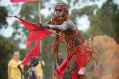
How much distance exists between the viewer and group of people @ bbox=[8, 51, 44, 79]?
11.7 ft

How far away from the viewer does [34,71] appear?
359cm

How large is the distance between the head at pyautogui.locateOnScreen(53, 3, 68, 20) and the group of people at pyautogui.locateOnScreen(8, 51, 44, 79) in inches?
15.4

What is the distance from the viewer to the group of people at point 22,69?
141 inches

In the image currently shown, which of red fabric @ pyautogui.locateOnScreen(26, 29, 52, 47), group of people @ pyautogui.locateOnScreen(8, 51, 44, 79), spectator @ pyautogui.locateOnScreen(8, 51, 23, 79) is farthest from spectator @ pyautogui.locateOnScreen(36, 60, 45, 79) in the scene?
red fabric @ pyautogui.locateOnScreen(26, 29, 52, 47)

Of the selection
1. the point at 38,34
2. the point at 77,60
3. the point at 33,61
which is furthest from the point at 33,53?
the point at 77,60

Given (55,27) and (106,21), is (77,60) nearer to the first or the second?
(55,27)

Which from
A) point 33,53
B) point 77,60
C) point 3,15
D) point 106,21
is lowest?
point 77,60

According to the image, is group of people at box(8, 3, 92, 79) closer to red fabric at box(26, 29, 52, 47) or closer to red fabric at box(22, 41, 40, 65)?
red fabric at box(26, 29, 52, 47)

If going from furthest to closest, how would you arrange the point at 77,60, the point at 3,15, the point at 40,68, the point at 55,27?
the point at 3,15, the point at 40,68, the point at 77,60, the point at 55,27

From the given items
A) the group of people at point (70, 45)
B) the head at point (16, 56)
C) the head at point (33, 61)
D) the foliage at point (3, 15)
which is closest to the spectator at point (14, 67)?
the head at point (16, 56)

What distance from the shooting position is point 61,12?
3260 mm

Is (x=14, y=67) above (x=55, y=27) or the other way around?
the other way around

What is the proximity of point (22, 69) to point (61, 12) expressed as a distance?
0.57 m

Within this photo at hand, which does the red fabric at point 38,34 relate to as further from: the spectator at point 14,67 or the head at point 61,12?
the spectator at point 14,67
